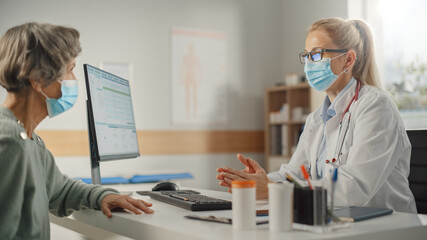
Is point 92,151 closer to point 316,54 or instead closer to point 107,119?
point 107,119

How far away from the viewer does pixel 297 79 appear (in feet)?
16.4

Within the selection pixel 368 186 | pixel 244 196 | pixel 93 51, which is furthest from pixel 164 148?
pixel 244 196

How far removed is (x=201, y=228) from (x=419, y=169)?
1.09m

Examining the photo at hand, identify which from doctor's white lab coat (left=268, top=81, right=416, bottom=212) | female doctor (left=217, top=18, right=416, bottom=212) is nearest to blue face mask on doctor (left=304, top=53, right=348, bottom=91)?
female doctor (left=217, top=18, right=416, bottom=212)

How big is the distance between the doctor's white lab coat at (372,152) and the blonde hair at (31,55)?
873 millimetres

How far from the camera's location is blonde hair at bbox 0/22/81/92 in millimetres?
1325

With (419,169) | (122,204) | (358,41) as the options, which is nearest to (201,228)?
(122,204)

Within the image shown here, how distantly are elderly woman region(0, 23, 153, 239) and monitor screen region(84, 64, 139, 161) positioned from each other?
0.70ft

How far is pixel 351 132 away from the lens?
181 cm

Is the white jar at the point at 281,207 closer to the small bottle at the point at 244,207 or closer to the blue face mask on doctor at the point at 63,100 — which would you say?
the small bottle at the point at 244,207

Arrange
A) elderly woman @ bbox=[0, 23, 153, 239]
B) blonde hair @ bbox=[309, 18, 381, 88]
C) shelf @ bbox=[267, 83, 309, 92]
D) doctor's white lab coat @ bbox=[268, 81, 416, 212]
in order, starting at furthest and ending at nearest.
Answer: shelf @ bbox=[267, 83, 309, 92] < blonde hair @ bbox=[309, 18, 381, 88] < doctor's white lab coat @ bbox=[268, 81, 416, 212] < elderly woman @ bbox=[0, 23, 153, 239]

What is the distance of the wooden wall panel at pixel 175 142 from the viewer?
4.40 meters

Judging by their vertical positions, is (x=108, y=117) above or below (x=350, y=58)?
below

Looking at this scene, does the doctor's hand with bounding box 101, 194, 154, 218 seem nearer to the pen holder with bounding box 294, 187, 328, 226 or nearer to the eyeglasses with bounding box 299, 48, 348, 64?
the pen holder with bounding box 294, 187, 328, 226
